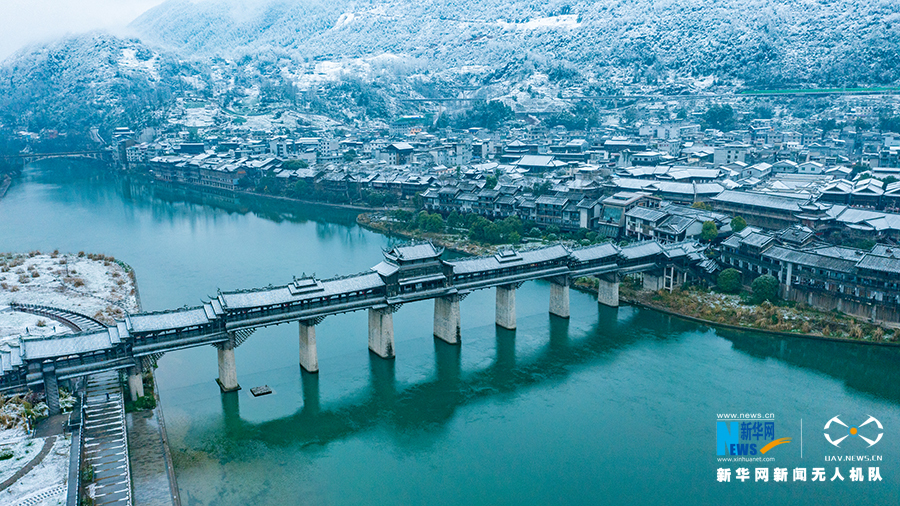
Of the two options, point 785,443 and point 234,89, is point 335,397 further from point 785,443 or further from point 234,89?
point 234,89

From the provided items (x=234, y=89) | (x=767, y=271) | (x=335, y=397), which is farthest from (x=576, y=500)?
(x=234, y=89)

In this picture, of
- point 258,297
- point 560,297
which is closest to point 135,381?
point 258,297

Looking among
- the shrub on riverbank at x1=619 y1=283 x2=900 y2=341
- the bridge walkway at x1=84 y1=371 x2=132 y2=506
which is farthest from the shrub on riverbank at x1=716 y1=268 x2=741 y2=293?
the bridge walkway at x1=84 y1=371 x2=132 y2=506

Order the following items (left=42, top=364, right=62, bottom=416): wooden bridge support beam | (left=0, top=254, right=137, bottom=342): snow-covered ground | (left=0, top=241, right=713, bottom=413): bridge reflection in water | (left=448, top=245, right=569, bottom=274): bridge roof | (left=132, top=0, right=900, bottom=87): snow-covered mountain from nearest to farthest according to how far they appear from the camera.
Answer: (left=42, top=364, right=62, bottom=416): wooden bridge support beam
(left=0, top=241, right=713, bottom=413): bridge reflection in water
(left=0, top=254, right=137, bottom=342): snow-covered ground
(left=448, top=245, right=569, bottom=274): bridge roof
(left=132, top=0, right=900, bottom=87): snow-covered mountain

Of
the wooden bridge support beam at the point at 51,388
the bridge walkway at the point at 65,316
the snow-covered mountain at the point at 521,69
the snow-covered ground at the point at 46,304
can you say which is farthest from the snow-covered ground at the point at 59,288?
the snow-covered mountain at the point at 521,69

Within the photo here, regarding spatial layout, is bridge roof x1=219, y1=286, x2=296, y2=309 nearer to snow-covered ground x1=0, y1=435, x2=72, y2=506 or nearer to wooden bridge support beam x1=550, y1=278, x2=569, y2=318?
snow-covered ground x1=0, y1=435, x2=72, y2=506

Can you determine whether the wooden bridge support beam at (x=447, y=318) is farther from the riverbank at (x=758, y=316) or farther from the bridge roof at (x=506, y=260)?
the riverbank at (x=758, y=316)
